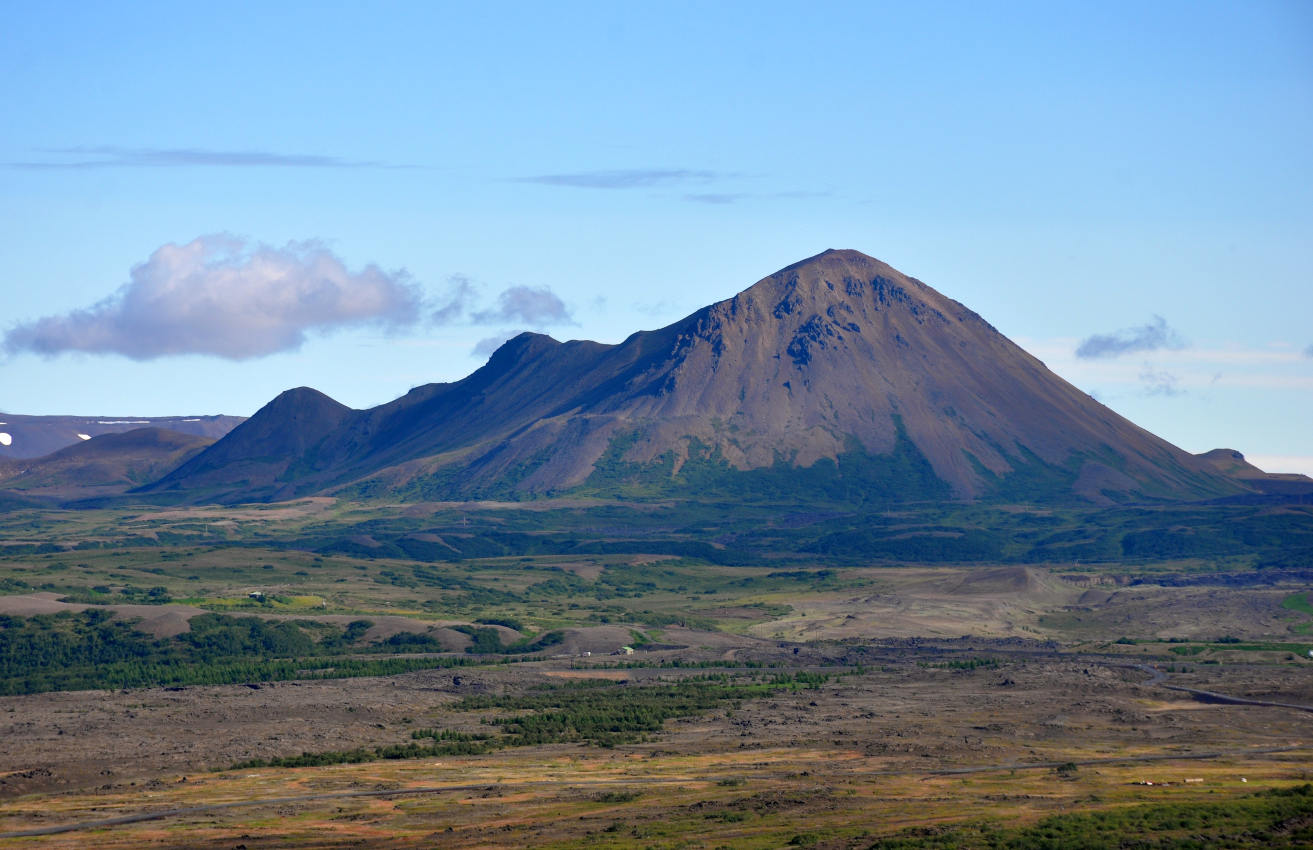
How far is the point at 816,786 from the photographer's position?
98.6m

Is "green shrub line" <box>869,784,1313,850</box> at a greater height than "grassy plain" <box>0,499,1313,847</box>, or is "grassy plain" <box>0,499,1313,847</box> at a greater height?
"green shrub line" <box>869,784,1313,850</box>

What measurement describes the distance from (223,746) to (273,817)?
1279 inches

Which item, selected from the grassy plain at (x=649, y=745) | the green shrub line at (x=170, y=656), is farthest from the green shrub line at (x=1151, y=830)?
the green shrub line at (x=170, y=656)

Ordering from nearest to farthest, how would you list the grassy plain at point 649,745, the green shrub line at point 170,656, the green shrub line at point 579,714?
the grassy plain at point 649,745, the green shrub line at point 579,714, the green shrub line at point 170,656

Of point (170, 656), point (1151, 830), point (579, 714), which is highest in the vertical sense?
point (170, 656)

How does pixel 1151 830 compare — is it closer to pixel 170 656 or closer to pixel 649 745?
pixel 649 745

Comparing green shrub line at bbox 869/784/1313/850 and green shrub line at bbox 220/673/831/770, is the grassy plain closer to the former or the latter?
green shrub line at bbox 869/784/1313/850

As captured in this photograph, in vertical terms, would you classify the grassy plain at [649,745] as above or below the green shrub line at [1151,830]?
below

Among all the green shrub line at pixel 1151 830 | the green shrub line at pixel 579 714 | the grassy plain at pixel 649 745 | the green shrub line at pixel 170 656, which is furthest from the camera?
the green shrub line at pixel 170 656

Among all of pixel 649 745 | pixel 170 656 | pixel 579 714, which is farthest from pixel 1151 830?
pixel 170 656

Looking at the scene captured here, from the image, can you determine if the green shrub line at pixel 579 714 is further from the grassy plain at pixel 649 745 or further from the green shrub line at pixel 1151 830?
the green shrub line at pixel 1151 830

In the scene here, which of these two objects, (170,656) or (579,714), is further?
(170,656)

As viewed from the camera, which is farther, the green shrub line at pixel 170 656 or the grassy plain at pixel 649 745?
the green shrub line at pixel 170 656

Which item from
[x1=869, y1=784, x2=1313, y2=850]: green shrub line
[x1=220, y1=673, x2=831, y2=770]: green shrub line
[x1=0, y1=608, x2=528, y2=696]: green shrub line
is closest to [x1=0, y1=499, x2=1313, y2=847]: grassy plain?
[x1=869, y1=784, x2=1313, y2=850]: green shrub line
